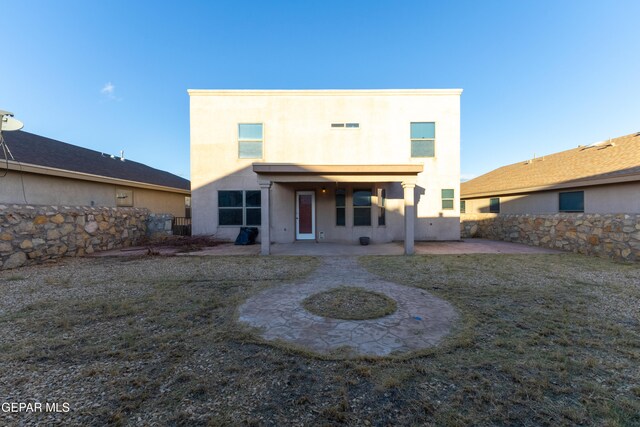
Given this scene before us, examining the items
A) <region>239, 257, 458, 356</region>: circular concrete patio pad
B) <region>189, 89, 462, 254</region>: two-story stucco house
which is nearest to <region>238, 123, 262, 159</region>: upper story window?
<region>189, 89, 462, 254</region>: two-story stucco house

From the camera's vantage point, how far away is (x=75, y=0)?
9.54 metres

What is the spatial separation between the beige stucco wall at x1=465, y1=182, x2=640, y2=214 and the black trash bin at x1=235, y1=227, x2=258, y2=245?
537 inches

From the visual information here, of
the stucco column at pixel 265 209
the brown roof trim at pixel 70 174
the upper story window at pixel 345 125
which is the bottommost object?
the stucco column at pixel 265 209

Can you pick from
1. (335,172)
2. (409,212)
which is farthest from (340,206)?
(409,212)

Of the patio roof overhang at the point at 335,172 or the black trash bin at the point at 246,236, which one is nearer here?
the patio roof overhang at the point at 335,172

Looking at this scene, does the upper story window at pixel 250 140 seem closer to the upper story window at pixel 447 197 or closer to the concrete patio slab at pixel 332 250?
the concrete patio slab at pixel 332 250

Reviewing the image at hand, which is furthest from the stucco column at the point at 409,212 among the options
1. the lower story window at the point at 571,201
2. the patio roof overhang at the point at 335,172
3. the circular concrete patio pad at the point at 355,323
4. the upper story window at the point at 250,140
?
the lower story window at the point at 571,201

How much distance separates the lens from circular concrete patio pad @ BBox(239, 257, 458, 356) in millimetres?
2861

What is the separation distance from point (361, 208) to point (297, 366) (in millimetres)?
9020

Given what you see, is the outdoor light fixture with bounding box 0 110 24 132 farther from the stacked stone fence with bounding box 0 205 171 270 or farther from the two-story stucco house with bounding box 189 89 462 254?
the two-story stucco house with bounding box 189 89 462 254

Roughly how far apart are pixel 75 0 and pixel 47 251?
944cm

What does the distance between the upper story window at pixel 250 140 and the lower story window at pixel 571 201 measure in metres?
13.6

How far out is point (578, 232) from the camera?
8.55 meters

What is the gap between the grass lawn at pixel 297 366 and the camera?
6.21 ft
